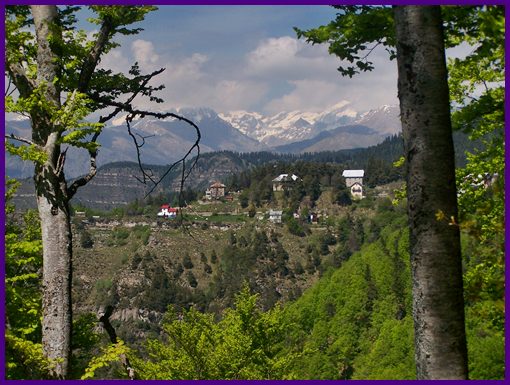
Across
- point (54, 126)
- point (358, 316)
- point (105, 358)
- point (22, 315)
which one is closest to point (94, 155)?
point (54, 126)

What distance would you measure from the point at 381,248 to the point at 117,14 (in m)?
106

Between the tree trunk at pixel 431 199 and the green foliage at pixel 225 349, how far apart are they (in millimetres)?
17433

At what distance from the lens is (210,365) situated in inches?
864

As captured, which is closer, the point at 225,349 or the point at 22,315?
the point at 22,315

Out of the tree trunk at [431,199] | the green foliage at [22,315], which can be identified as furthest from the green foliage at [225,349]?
the tree trunk at [431,199]

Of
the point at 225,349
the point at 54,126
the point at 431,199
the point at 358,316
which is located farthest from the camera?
the point at 358,316

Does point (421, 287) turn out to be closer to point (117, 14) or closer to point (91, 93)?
point (117, 14)

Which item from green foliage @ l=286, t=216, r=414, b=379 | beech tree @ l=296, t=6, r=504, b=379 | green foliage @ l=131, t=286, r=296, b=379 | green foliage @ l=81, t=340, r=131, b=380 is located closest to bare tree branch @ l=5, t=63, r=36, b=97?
green foliage @ l=81, t=340, r=131, b=380

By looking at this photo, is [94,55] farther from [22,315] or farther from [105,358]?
[22,315]

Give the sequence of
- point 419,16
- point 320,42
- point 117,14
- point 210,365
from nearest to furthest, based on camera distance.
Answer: point 419,16 → point 117,14 → point 320,42 → point 210,365

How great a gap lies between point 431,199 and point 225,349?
18943 mm

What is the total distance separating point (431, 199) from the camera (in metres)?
4.12

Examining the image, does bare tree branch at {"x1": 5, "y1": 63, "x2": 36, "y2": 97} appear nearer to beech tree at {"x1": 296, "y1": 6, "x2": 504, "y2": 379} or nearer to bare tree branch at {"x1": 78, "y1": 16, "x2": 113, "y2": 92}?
bare tree branch at {"x1": 78, "y1": 16, "x2": 113, "y2": 92}

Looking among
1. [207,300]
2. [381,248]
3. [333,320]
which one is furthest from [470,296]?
[207,300]
